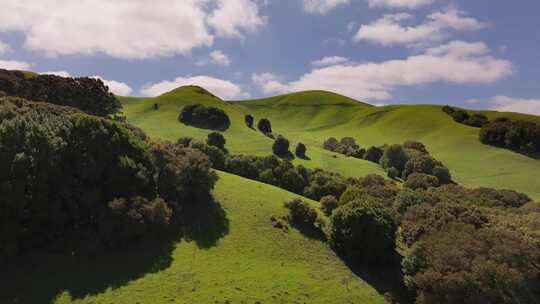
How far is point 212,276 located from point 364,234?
19.8 meters

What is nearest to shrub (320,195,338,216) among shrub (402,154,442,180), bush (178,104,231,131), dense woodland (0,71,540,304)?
dense woodland (0,71,540,304)

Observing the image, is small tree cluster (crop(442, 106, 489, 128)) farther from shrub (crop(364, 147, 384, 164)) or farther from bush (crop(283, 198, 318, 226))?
bush (crop(283, 198, 318, 226))

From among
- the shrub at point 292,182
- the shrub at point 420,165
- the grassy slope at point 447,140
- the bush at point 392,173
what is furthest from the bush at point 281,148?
the grassy slope at point 447,140

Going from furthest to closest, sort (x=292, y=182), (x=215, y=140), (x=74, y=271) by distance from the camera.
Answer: (x=215, y=140) < (x=292, y=182) < (x=74, y=271)

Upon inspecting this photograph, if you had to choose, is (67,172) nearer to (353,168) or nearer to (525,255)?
(525,255)

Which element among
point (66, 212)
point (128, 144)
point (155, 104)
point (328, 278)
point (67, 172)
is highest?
point (155, 104)

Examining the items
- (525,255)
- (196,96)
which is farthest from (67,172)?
(196,96)

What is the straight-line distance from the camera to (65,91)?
86.0 metres

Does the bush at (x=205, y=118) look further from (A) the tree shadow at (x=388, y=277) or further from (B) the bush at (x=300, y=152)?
(A) the tree shadow at (x=388, y=277)

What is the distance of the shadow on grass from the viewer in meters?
36.6

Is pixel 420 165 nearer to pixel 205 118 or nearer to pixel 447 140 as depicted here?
pixel 447 140

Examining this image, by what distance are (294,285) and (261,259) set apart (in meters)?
5.94

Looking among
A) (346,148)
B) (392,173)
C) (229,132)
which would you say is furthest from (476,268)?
(229,132)

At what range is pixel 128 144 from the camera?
49.6m
